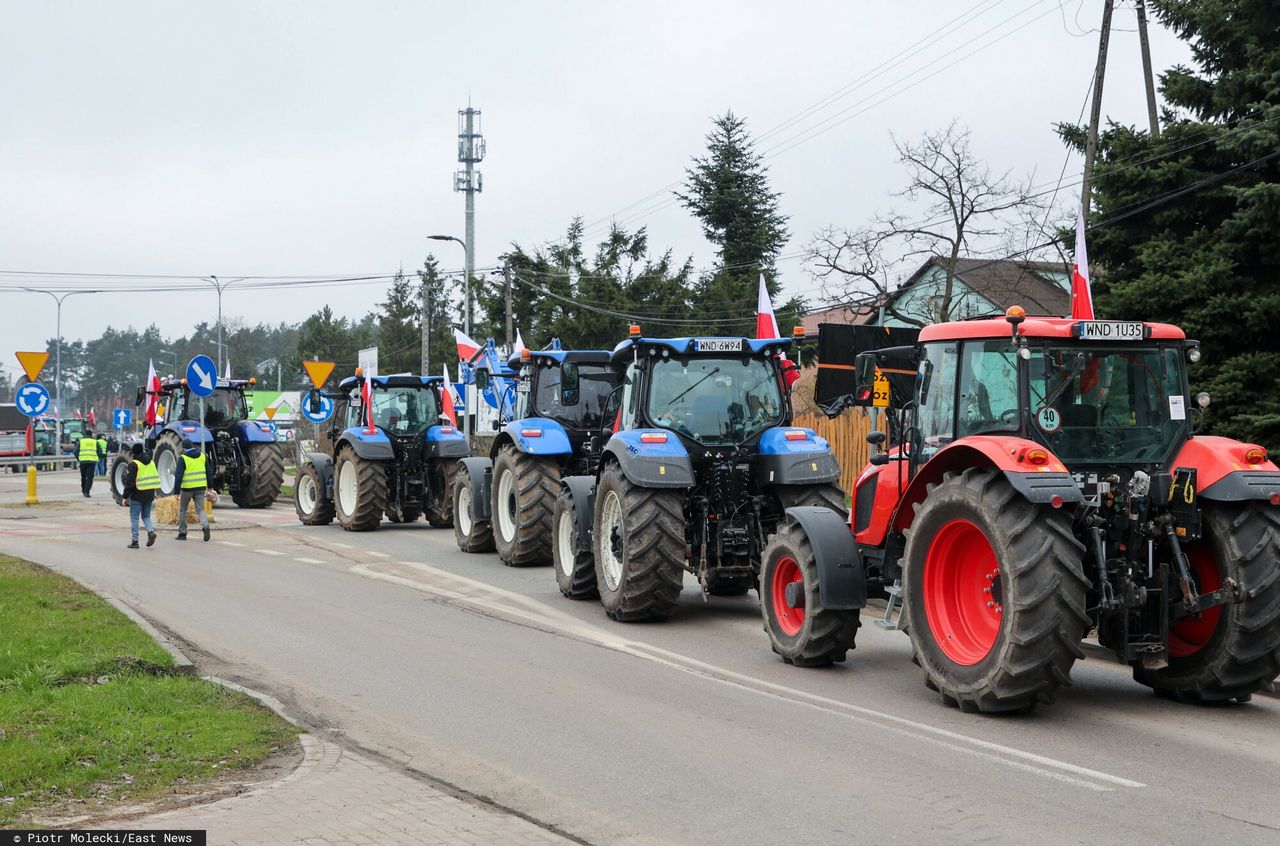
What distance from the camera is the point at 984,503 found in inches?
323

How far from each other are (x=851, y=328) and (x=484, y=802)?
7.28 metres

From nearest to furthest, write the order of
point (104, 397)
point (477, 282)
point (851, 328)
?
point (851, 328) → point (477, 282) → point (104, 397)

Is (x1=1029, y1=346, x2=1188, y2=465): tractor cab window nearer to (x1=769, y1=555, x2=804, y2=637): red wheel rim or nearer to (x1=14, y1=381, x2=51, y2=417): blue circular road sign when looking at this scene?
(x1=769, y1=555, x2=804, y2=637): red wheel rim

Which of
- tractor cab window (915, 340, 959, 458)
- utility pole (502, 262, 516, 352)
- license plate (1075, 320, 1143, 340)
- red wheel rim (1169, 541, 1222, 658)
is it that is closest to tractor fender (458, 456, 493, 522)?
tractor cab window (915, 340, 959, 458)

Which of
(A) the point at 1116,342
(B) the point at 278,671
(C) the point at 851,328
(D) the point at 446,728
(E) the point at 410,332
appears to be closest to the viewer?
(D) the point at 446,728

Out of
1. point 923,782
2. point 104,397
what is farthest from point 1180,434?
point 104,397

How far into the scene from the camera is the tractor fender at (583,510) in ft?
44.0

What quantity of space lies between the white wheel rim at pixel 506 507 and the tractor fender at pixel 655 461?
16.6 ft

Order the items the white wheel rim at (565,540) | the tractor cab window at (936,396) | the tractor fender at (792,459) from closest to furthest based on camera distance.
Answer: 1. the tractor cab window at (936,396)
2. the tractor fender at (792,459)
3. the white wheel rim at (565,540)

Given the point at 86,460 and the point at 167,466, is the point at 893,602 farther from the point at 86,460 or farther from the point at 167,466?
the point at 86,460

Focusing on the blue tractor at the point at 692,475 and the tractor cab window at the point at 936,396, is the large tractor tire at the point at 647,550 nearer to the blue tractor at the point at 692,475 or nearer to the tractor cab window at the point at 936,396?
the blue tractor at the point at 692,475

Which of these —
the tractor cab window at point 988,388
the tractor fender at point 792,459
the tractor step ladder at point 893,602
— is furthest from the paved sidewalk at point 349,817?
the tractor fender at point 792,459

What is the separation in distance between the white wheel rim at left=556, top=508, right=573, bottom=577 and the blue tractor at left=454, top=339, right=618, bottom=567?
1.70 meters

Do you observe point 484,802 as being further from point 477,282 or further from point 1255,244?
point 477,282
